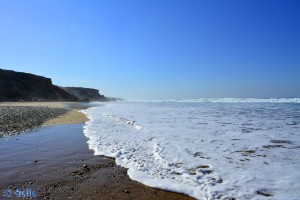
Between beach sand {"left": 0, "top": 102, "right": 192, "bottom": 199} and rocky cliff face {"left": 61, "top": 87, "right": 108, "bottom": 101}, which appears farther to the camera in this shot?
rocky cliff face {"left": 61, "top": 87, "right": 108, "bottom": 101}

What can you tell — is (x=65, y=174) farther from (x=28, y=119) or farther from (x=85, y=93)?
(x=85, y=93)

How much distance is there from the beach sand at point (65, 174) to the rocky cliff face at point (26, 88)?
58748mm

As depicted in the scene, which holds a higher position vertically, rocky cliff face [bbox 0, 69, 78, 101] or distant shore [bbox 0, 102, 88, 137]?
rocky cliff face [bbox 0, 69, 78, 101]

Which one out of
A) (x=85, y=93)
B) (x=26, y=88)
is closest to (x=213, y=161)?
(x=26, y=88)

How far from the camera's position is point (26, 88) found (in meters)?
71.1

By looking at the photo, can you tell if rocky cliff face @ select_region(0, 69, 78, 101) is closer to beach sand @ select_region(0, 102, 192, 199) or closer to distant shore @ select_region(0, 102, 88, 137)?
distant shore @ select_region(0, 102, 88, 137)

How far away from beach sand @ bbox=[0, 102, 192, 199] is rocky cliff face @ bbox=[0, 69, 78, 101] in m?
58.7

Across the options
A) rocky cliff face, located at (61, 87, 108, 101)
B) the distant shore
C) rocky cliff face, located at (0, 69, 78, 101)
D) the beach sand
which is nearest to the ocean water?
the beach sand

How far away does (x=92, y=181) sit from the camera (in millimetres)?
4801

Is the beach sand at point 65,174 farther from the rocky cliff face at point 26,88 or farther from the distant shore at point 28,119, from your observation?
the rocky cliff face at point 26,88

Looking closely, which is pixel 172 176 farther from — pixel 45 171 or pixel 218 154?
pixel 45 171

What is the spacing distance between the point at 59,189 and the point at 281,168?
4.57m

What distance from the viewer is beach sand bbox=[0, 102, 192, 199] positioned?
422 cm

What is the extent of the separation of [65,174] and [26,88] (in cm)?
7375
